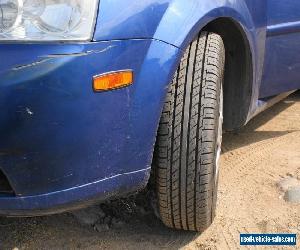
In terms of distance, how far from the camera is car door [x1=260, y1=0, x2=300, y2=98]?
2893 millimetres

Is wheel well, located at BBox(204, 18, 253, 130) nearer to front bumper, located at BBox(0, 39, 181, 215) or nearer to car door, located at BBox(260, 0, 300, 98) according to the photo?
car door, located at BBox(260, 0, 300, 98)

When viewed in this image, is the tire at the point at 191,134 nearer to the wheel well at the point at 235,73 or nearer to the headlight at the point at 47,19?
the wheel well at the point at 235,73

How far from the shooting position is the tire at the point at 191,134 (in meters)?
2.13

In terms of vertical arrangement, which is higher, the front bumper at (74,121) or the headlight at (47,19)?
the headlight at (47,19)

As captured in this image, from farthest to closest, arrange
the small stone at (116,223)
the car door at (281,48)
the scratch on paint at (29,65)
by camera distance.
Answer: the car door at (281,48) → the small stone at (116,223) → the scratch on paint at (29,65)

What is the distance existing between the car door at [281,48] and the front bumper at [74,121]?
3.76ft

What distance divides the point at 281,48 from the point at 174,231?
4.33 ft

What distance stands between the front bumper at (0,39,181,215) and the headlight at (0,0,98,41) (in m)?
0.05

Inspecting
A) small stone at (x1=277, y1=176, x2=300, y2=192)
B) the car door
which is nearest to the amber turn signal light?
the car door

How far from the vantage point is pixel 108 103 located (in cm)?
181

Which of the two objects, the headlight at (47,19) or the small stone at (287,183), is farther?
the small stone at (287,183)

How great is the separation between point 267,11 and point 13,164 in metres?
1.73

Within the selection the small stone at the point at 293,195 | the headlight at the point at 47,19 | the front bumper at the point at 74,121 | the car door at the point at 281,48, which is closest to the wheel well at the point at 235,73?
the car door at the point at 281,48

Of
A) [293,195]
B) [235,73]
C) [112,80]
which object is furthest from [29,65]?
[293,195]
